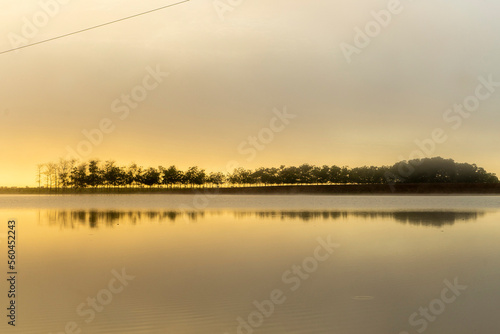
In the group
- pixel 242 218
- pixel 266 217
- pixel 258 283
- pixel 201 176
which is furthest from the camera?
pixel 201 176

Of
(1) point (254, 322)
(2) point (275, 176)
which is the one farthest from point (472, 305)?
(2) point (275, 176)

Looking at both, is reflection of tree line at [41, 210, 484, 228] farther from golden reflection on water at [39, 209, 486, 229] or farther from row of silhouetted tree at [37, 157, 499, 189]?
row of silhouetted tree at [37, 157, 499, 189]

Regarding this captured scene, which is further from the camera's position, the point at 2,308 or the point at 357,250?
the point at 357,250

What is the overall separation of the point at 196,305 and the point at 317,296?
2.78 metres

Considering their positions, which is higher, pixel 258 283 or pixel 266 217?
pixel 266 217

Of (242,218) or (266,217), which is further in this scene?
(266,217)

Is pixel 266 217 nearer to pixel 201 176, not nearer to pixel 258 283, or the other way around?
pixel 258 283

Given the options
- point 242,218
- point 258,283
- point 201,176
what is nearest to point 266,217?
point 242,218

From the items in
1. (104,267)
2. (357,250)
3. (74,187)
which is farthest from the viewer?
(74,187)

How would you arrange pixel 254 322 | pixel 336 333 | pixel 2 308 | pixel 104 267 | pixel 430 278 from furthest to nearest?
pixel 104 267
pixel 430 278
pixel 2 308
pixel 254 322
pixel 336 333

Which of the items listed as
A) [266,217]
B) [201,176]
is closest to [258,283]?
[266,217]

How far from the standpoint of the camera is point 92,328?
10.4 m

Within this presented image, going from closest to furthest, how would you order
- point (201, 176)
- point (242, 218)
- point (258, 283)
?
point (258, 283) → point (242, 218) → point (201, 176)

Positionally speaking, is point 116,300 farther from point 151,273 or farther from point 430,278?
point 430,278
